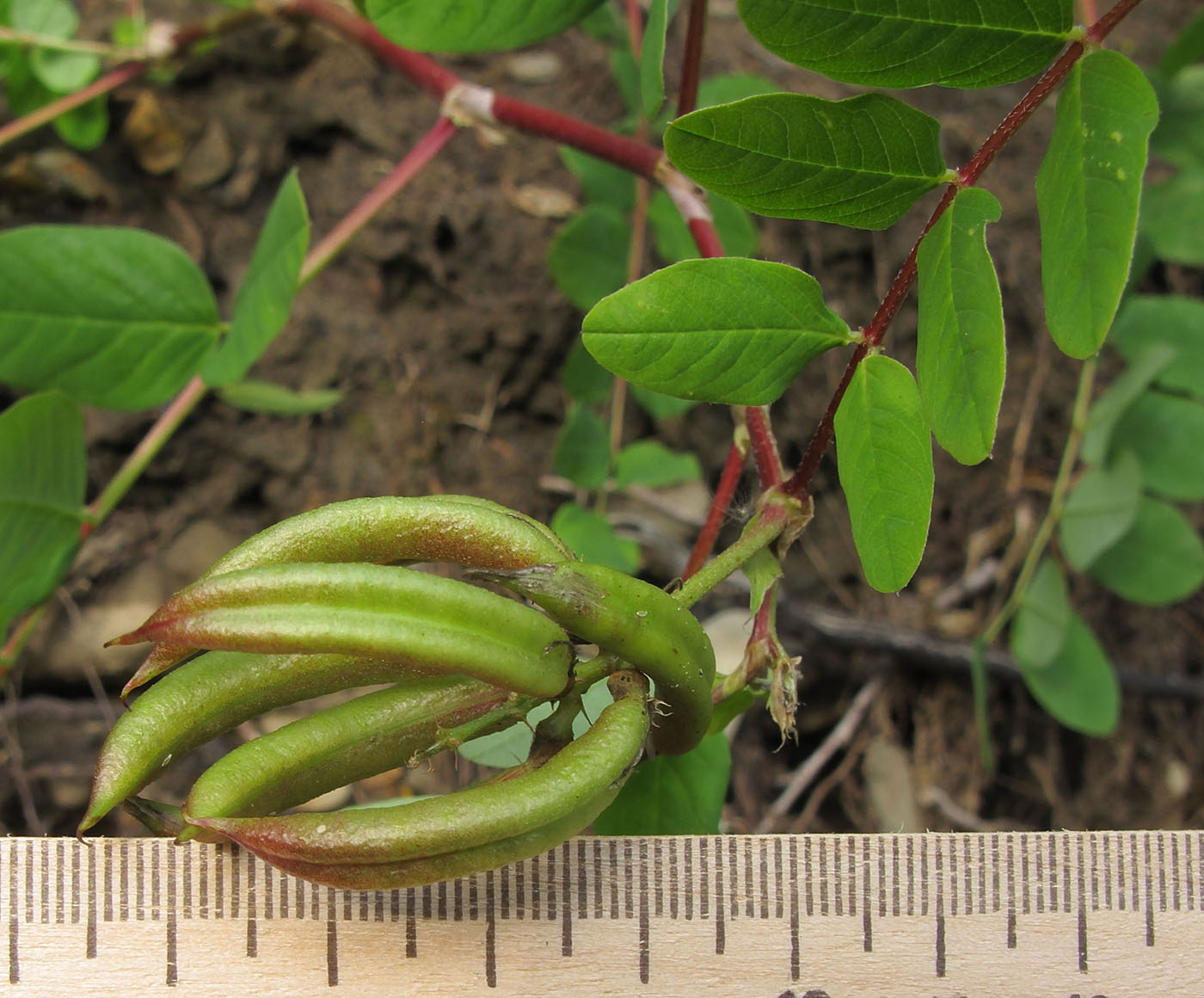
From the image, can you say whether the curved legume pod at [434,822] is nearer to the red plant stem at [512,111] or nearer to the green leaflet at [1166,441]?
the red plant stem at [512,111]

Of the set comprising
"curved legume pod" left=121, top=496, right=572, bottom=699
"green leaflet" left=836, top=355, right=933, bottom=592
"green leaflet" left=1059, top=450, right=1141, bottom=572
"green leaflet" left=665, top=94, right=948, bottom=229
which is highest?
"green leaflet" left=665, top=94, right=948, bottom=229

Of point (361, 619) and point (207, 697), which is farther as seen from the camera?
point (207, 697)

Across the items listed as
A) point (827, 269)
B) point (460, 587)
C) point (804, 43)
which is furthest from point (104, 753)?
point (827, 269)

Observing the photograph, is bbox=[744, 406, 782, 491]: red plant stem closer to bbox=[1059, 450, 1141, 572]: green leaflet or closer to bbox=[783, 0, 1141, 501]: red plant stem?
bbox=[783, 0, 1141, 501]: red plant stem

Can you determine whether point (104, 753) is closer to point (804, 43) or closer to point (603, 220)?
point (804, 43)

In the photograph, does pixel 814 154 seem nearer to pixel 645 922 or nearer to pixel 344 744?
pixel 344 744

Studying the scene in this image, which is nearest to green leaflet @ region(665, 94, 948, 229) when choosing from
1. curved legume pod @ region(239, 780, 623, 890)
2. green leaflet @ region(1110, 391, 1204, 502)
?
curved legume pod @ region(239, 780, 623, 890)

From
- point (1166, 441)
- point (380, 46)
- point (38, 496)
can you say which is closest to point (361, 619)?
point (38, 496)
